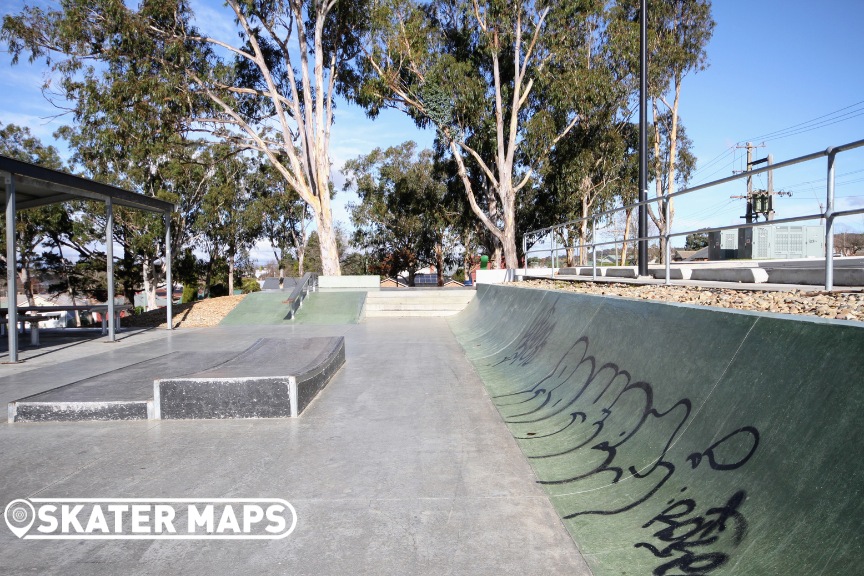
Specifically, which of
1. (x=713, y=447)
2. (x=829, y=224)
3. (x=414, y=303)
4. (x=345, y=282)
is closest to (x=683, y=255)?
(x=414, y=303)

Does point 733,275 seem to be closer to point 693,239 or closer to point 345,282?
point 693,239

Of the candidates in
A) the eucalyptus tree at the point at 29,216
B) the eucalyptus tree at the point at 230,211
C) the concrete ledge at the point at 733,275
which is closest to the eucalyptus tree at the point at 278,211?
the eucalyptus tree at the point at 230,211

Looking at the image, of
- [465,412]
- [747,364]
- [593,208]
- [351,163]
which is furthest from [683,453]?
[351,163]

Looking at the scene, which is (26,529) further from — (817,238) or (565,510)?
(817,238)

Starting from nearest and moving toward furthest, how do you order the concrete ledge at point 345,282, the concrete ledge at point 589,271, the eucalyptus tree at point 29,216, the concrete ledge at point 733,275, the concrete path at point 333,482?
the concrete path at point 333,482, the concrete ledge at point 733,275, the concrete ledge at point 589,271, the concrete ledge at point 345,282, the eucalyptus tree at point 29,216

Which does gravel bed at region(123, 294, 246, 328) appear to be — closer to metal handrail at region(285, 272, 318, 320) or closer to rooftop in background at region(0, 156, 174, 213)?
metal handrail at region(285, 272, 318, 320)

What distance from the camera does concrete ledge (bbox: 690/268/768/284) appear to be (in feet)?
21.7

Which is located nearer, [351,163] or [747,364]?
[747,364]

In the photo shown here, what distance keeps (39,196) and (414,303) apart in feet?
30.8

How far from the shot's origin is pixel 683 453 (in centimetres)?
300

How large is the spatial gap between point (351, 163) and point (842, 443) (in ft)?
152

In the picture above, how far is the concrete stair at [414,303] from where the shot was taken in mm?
16984

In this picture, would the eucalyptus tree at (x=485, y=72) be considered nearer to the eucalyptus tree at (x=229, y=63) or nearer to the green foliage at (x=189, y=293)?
Result: the eucalyptus tree at (x=229, y=63)

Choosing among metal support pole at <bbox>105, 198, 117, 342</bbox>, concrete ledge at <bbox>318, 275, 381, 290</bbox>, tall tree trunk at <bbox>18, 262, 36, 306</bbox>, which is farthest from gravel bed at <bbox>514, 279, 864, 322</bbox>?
tall tree trunk at <bbox>18, 262, 36, 306</bbox>
